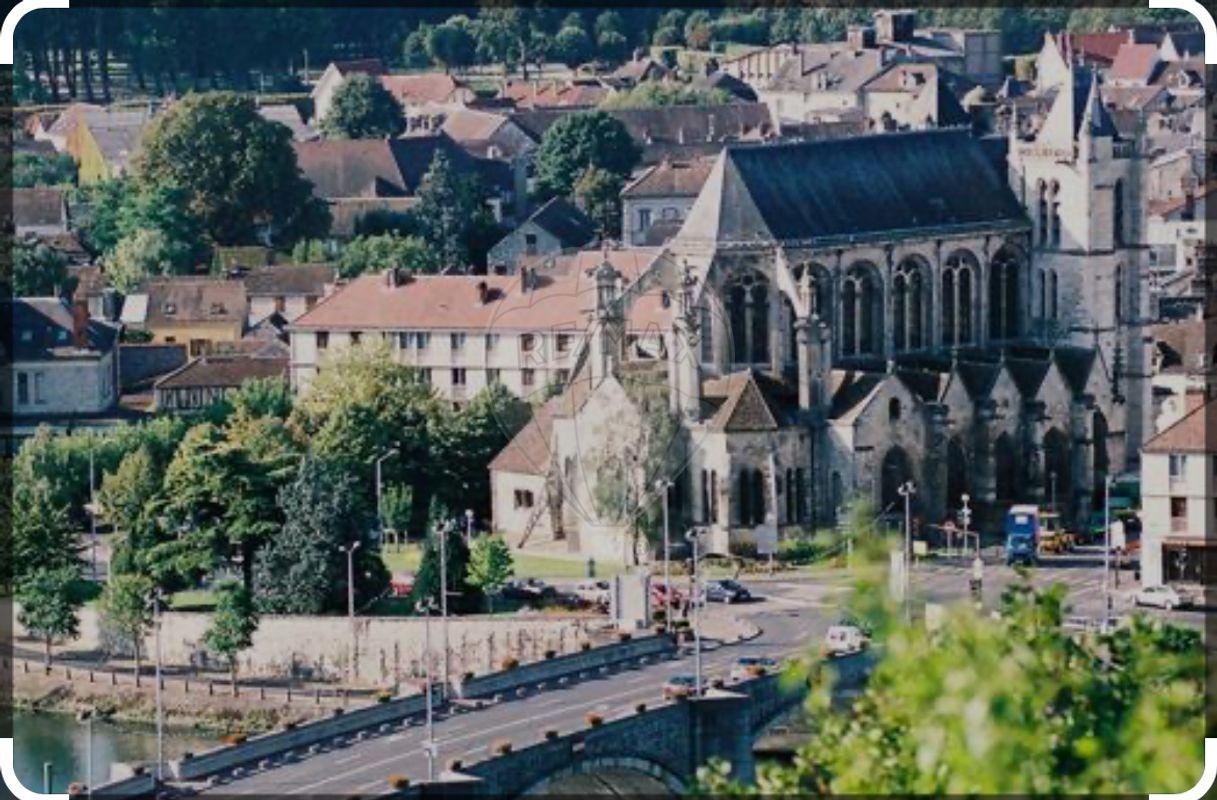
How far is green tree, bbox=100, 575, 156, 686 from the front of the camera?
70375mm

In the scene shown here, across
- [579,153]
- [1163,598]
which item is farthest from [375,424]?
[579,153]

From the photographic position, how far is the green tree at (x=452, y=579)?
68938 mm

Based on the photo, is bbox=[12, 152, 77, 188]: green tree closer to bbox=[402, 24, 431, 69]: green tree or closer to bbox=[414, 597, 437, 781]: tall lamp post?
bbox=[402, 24, 431, 69]: green tree

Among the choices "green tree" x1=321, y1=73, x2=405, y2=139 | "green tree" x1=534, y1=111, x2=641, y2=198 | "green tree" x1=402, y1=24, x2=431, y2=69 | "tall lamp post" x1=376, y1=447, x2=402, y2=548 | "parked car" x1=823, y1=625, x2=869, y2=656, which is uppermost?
"green tree" x1=402, y1=24, x2=431, y2=69

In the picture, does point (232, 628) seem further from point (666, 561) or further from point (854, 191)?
point (854, 191)

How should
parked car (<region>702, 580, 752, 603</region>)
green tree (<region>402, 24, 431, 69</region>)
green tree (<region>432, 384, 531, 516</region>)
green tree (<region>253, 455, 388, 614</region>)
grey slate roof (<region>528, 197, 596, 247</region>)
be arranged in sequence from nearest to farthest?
parked car (<region>702, 580, 752, 603</region>) → green tree (<region>253, 455, 388, 614</region>) → green tree (<region>432, 384, 531, 516</region>) → grey slate roof (<region>528, 197, 596, 247</region>) → green tree (<region>402, 24, 431, 69</region>)

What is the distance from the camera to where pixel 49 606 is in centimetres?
7119

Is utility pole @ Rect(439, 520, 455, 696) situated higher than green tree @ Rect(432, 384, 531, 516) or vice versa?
green tree @ Rect(432, 384, 531, 516)

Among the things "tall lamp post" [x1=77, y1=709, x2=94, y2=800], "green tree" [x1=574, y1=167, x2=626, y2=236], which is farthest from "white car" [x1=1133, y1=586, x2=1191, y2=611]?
"green tree" [x1=574, y1=167, x2=626, y2=236]

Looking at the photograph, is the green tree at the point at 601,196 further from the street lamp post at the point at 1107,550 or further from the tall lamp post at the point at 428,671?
the tall lamp post at the point at 428,671

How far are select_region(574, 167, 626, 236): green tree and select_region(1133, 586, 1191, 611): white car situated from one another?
4078 centimetres

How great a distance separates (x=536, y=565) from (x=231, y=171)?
34.5 metres

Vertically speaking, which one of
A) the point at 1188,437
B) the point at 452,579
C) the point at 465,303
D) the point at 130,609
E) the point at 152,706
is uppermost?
the point at 465,303

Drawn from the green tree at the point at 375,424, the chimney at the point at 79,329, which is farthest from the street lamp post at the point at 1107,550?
the chimney at the point at 79,329
